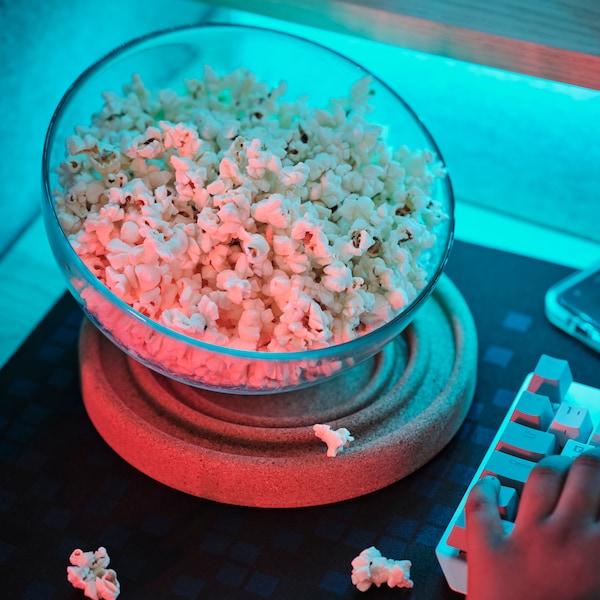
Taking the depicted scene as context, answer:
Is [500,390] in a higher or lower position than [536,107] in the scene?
lower

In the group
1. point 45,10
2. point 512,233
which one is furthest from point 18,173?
point 512,233

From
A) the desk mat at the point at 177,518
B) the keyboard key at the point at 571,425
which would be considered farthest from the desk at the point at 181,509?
the keyboard key at the point at 571,425

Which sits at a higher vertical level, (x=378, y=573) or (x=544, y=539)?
(x=544, y=539)

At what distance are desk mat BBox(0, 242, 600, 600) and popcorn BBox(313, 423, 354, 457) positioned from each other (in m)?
0.05

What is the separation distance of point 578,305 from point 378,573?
0.40 metres

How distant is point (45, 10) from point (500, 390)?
2.08 feet

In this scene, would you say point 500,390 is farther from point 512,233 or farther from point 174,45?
point 174,45

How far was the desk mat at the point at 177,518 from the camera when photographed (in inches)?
28.3

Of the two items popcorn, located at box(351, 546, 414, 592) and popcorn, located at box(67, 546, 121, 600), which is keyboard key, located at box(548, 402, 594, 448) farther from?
popcorn, located at box(67, 546, 121, 600)

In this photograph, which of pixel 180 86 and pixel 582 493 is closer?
pixel 582 493

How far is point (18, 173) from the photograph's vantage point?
1.06 m

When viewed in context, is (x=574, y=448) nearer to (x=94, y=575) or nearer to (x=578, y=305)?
(x=578, y=305)

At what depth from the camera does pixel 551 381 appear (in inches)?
31.0

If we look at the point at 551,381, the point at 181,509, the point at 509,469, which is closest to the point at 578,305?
the point at 551,381
